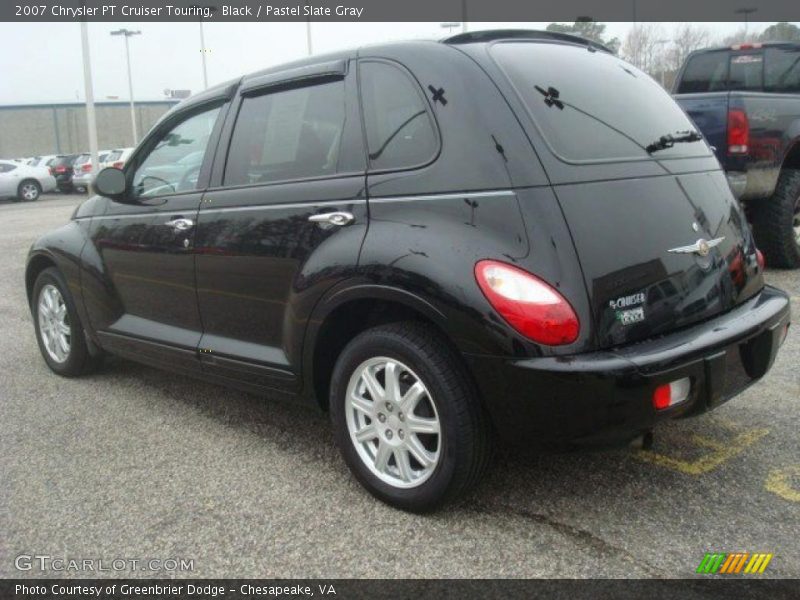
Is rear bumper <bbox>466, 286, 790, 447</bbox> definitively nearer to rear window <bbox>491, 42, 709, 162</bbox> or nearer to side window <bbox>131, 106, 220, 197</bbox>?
rear window <bbox>491, 42, 709, 162</bbox>

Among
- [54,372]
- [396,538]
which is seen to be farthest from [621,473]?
[54,372]

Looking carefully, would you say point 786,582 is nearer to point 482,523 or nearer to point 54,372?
point 482,523

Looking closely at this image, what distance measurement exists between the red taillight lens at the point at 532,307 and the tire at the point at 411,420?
12.0 inches

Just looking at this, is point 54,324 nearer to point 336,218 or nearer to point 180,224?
point 180,224

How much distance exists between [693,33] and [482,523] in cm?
4254

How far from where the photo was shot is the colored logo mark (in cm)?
253

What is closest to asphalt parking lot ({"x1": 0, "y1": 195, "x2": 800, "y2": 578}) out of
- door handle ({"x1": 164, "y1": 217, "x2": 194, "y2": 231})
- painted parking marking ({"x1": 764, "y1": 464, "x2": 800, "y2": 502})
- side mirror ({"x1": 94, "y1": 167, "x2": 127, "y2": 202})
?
painted parking marking ({"x1": 764, "y1": 464, "x2": 800, "y2": 502})

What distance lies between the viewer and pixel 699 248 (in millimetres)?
2912

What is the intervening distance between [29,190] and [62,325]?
24.2 metres

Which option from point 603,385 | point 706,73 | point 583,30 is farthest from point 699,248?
point 583,30

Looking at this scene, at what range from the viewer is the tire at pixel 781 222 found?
6.79 meters

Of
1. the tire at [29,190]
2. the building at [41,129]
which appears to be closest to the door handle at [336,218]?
the tire at [29,190]

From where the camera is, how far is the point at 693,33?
40.2 meters

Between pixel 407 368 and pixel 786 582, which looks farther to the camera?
pixel 407 368
